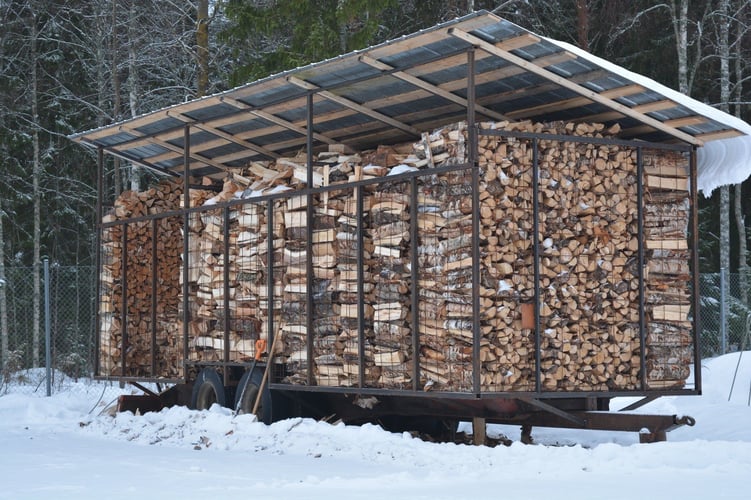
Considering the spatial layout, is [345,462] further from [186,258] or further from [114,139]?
[114,139]

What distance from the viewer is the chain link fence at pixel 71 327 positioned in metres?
20.0

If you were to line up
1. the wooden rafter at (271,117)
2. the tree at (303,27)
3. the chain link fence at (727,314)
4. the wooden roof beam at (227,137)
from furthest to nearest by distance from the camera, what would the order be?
the tree at (303,27) → the chain link fence at (727,314) → the wooden roof beam at (227,137) → the wooden rafter at (271,117)

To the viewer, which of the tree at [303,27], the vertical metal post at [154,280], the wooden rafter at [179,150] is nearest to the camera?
the vertical metal post at [154,280]

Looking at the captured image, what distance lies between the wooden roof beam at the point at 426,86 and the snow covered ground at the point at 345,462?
3.67m

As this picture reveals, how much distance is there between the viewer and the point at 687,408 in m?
14.3

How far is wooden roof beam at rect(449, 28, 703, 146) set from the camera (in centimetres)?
1062

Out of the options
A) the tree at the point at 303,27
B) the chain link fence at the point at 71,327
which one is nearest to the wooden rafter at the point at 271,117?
the chain link fence at the point at 71,327

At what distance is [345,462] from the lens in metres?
10.4

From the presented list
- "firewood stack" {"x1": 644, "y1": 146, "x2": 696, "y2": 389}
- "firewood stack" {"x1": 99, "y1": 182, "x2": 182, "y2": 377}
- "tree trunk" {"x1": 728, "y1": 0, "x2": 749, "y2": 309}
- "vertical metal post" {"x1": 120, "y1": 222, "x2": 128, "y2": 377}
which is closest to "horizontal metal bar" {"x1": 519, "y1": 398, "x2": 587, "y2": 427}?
"firewood stack" {"x1": 644, "y1": 146, "x2": 696, "y2": 389}

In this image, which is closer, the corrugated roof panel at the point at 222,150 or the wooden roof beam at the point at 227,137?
the wooden roof beam at the point at 227,137

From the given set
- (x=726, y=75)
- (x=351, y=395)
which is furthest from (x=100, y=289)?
(x=726, y=75)

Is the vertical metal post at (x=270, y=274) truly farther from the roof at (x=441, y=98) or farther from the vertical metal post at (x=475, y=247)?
the vertical metal post at (x=475, y=247)

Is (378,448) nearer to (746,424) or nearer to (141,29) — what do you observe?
(746,424)

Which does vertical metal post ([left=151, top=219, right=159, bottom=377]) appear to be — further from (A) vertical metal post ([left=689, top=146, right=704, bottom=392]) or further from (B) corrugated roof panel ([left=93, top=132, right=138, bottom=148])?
(A) vertical metal post ([left=689, top=146, right=704, bottom=392])
